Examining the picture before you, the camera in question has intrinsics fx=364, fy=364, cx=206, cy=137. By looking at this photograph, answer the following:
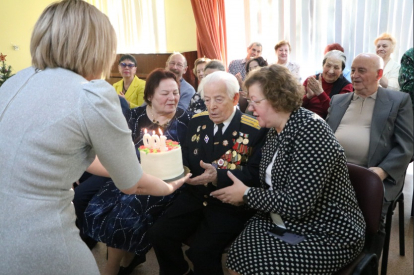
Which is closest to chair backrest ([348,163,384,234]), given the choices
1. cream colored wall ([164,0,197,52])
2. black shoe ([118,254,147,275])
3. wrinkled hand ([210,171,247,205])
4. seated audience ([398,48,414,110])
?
wrinkled hand ([210,171,247,205])

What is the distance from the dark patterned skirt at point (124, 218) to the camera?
218cm

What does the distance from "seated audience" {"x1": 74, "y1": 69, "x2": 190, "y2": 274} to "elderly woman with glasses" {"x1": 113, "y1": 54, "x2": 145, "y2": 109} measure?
1.78m

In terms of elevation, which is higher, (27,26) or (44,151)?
(27,26)

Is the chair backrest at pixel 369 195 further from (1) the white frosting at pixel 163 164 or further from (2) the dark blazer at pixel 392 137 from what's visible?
(1) the white frosting at pixel 163 164

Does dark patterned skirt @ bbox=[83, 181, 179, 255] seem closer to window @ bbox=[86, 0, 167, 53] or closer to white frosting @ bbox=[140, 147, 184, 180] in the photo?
white frosting @ bbox=[140, 147, 184, 180]

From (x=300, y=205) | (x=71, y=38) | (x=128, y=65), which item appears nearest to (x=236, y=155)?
(x=300, y=205)

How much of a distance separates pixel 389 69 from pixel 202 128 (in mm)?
3053

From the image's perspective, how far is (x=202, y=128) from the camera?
2.31 meters

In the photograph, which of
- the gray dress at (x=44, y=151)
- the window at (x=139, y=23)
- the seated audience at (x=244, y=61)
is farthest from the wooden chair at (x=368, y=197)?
the window at (x=139, y=23)

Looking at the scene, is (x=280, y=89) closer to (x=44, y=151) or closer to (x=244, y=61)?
(x=44, y=151)

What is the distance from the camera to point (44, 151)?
104 cm

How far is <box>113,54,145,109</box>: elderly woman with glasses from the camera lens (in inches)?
178

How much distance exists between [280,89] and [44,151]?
1.17 meters

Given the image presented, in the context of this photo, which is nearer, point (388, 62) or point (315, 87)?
point (315, 87)
